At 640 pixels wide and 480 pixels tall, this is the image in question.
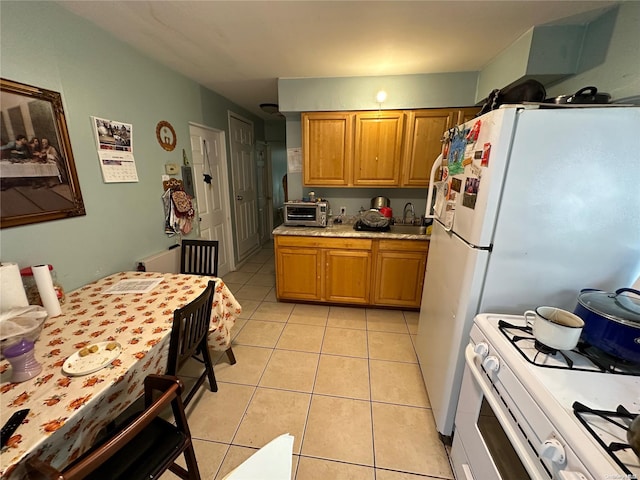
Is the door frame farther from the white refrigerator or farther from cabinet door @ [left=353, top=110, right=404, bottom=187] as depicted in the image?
the white refrigerator

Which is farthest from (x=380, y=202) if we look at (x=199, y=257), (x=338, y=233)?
(x=199, y=257)

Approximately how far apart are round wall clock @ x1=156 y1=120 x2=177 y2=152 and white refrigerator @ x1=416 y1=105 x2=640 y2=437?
8.19 ft

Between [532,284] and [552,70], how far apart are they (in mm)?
1646

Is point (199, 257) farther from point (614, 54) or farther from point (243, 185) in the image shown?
point (614, 54)

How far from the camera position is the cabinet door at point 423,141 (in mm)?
2619

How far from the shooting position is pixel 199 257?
95.4 inches

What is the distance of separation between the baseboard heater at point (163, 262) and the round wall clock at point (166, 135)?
975 mm

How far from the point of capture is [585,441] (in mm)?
590

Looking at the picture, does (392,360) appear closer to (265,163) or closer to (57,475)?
(57,475)

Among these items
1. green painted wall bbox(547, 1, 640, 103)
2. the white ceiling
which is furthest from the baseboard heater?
green painted wall bbox(547, 1, 640, 103)

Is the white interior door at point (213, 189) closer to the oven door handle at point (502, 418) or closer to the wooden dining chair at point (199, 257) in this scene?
the wooden dining chair at point (199, 257)

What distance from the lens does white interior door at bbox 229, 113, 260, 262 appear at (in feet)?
12.5

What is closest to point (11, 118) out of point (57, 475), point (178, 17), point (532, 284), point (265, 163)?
point (178, 17)

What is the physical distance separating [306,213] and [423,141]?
57.1 inches
